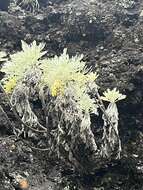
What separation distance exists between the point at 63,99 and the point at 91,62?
3099mm

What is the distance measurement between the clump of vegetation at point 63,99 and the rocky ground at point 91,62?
0.32m

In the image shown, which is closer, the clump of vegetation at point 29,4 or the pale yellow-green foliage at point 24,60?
the pale yellow-green foliage at point 24,60

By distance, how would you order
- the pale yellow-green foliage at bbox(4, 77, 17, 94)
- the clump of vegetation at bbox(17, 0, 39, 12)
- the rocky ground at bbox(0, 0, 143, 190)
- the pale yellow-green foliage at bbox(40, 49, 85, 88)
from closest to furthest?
the pale yellow-green foliage at bbox(40, 49, 85, 88)
the pale yellow-green foliage at bbox(4, 77, 17, 94)
the rocky ground at bbox(0, 0, 143, 190)
the clump of vegetation at bbox(17, 0, 39, 12)

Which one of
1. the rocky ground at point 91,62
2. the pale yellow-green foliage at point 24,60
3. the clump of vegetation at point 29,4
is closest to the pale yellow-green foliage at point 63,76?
the pale yellow-green foliage at point 24,60

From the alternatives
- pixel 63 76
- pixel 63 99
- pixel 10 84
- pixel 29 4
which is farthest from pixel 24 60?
pixel 29 4

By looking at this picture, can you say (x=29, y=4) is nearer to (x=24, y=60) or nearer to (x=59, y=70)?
(x=24, y=60)

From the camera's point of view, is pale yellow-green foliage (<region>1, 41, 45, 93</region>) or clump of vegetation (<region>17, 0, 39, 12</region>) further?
clump of vegetation (<region>17, 0, 39, 12</region>)

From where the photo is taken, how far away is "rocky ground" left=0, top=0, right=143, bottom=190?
25.5 feet

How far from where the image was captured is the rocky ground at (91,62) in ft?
25.5

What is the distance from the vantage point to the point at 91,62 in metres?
10.1

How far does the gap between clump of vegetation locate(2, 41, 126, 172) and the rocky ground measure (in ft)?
1.05

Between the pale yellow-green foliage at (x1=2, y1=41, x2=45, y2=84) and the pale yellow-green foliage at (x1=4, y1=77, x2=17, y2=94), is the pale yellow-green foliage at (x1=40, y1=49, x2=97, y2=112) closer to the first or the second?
the pale yellow-green foliage at (x1=2, y1=41, x2=45, y2=84)

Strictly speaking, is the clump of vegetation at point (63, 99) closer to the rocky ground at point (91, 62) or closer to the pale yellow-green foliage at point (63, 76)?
the pale yellow-green foliage at point (63, 76)

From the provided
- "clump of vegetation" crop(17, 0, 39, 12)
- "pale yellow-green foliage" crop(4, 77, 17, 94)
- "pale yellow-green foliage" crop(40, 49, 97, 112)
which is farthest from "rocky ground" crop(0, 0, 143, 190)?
"pale yellow-green foliage" crop(40, 49, 97, 112)
